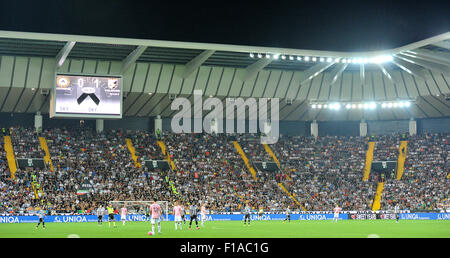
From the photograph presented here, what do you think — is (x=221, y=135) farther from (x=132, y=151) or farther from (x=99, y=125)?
(x=99, y=125)

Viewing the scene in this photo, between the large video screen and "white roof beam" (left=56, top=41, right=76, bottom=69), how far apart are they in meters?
1.55

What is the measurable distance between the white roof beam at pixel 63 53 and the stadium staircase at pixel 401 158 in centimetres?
3936

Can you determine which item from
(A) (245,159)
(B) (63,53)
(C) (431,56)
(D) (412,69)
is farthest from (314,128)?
(B) (63,53)

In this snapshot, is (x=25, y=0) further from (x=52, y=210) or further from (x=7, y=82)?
(x=7, y=82)

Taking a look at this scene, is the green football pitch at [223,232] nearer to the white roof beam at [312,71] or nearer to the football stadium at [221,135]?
the football stadium at [221,135]

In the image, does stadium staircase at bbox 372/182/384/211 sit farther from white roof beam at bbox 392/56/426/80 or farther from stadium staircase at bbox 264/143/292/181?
white roof beam at bbox 392/56/426/80

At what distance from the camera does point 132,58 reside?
50.6m

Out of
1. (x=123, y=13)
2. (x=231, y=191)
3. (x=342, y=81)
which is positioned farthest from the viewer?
(x=342, y=81)

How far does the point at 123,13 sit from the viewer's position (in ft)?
30.0

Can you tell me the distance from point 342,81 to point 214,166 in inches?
676

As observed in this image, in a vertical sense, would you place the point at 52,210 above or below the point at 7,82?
below

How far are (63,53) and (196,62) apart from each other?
11920 mm

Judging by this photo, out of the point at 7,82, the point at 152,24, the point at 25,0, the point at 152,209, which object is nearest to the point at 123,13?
the point at 152,24

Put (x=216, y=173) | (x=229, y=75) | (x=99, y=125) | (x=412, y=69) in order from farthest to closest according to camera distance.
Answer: (x=99, y=125)
(x=216, y=173)
(x=229, y=75)
(x=412, y=69)
